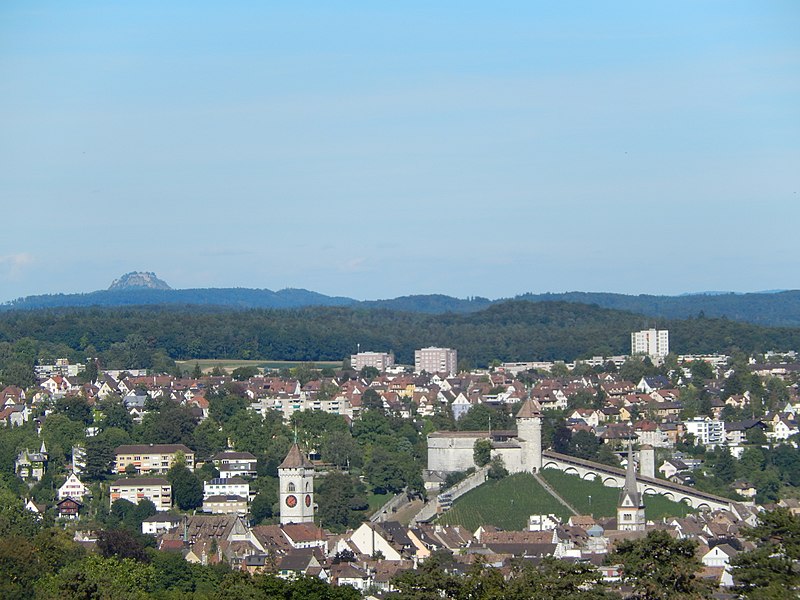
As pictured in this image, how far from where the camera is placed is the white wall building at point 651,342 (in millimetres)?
136625

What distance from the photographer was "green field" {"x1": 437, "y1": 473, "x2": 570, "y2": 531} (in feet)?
227

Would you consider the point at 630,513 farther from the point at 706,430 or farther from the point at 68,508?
the point at 706,430

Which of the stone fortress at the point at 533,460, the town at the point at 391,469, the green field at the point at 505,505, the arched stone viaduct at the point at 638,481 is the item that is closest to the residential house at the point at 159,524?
the town at the point at 391,469

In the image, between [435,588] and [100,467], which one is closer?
[435,588]

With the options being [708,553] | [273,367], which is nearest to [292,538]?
[708,553]

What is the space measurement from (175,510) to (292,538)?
406 inches

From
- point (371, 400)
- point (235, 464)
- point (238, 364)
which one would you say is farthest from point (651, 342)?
point (235, 464)

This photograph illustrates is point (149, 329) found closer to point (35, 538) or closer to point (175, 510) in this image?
point (175, 510)

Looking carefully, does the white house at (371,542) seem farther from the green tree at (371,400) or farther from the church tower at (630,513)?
the green tree at (371,400)

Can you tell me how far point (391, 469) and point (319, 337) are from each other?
71904mm

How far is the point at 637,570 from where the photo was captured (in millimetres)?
39906

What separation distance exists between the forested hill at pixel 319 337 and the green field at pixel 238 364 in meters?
1.52

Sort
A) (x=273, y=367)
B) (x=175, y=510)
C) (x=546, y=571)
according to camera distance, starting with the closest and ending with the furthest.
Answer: (x=546, y=571), (x=175, y=510), (x=273, y=367)

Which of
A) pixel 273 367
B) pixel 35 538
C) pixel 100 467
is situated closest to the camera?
pixel 35 538
